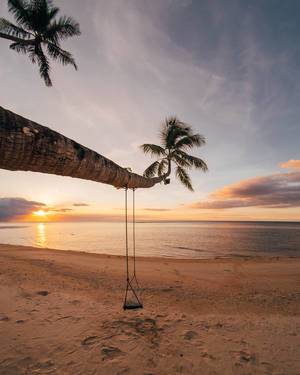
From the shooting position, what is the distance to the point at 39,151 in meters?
2.06

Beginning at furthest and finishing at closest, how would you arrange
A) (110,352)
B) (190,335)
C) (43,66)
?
(43,66), (190,335), (110,352)

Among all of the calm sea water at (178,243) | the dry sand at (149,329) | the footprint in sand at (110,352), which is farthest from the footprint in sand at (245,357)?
the calm sea water at (178,243)

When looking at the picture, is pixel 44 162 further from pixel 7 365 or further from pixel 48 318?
pixel 48 318

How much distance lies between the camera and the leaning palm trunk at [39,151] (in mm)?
1773

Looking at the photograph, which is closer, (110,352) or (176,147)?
(110,352)

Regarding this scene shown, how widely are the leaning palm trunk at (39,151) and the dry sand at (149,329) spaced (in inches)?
135

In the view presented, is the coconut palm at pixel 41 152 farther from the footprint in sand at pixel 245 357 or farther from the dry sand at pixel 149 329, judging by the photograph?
the footprint in sand at pixel 245 357

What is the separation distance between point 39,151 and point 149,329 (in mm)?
4847

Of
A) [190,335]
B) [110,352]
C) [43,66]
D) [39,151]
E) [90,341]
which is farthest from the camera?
[43,66]

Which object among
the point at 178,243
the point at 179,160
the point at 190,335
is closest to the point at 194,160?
the point at 179,160

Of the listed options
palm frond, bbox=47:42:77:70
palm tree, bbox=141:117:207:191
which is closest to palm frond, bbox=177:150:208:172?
palm tree, bbox=141:117:207:191

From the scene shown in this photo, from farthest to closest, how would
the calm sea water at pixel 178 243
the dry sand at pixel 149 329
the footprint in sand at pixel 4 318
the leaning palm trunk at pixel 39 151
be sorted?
the calm sea water at pixel 178 243 < the footprint in sand at pixel 4 318 < the dry sand at pixel 149 329 < the leaning palm trunk at pixel 39 151

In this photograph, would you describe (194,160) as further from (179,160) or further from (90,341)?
(90,341)

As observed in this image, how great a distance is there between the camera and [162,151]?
13711 mm
